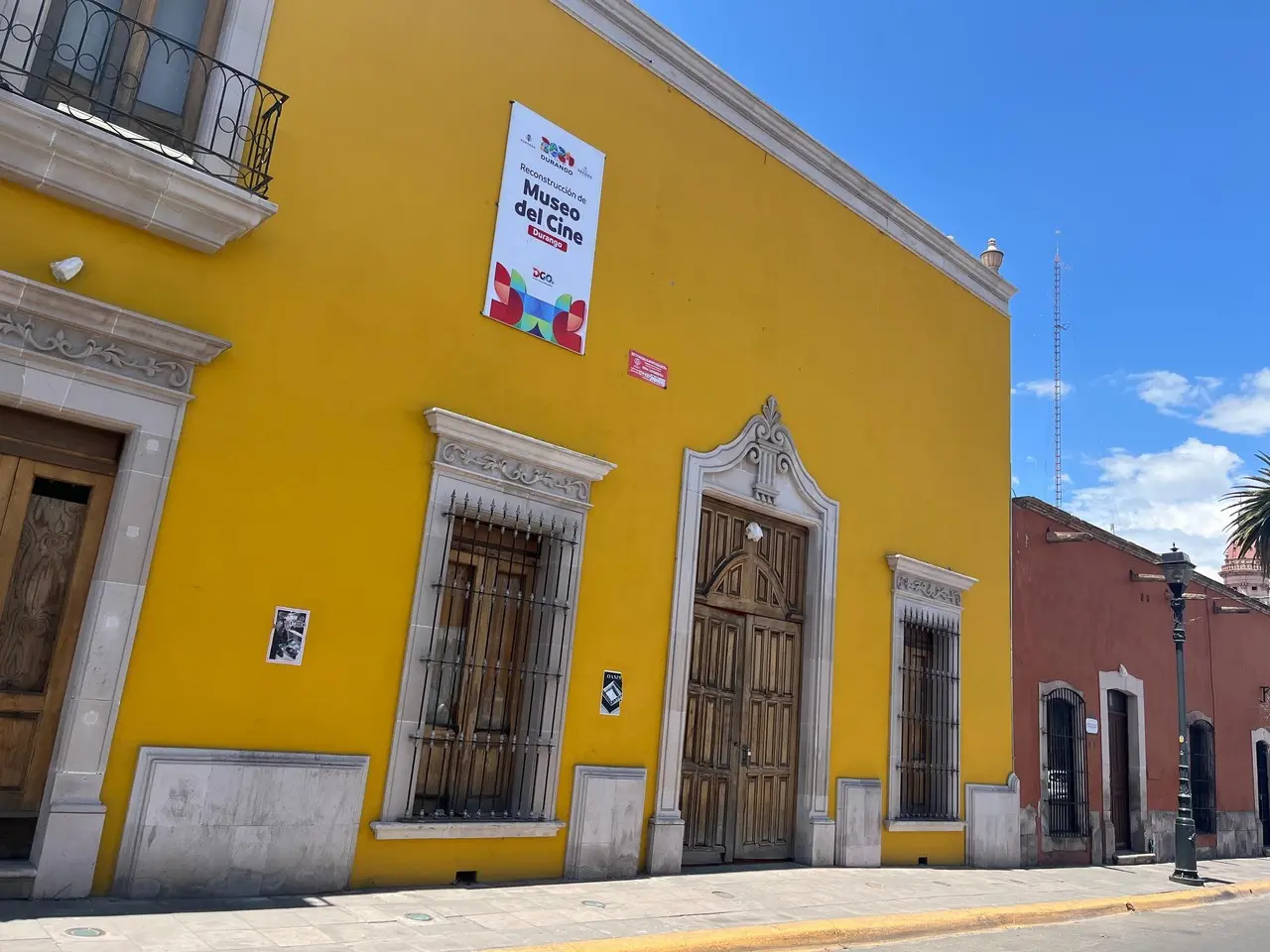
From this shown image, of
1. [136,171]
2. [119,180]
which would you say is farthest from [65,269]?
[136,171]

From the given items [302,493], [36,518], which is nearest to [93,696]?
[36,518]

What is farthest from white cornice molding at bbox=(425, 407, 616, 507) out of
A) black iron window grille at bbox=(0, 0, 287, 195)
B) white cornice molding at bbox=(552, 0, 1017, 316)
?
white cornice molding at bbox=(552, 0, 1017, 316)

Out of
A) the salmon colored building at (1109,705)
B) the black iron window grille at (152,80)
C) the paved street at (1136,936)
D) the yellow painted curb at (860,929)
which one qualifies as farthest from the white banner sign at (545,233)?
the salmon colored building at (1109,705)

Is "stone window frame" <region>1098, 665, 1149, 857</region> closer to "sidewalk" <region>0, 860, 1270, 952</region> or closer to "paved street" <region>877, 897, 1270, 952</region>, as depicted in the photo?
"paved street" <region>877, 897, 1270, 952</region>

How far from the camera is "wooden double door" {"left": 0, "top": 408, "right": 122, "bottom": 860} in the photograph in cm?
592

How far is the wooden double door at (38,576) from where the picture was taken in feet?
19.4

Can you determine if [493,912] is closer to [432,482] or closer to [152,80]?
[432,482]

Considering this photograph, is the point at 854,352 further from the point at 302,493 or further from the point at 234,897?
the point at 234,897

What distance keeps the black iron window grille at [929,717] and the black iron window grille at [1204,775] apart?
8616 millimetres

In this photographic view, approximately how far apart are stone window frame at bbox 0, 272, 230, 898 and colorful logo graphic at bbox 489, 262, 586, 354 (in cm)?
255

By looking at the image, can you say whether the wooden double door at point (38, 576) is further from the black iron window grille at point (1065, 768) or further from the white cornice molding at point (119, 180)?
the black iron window grille at point (1065, 768)

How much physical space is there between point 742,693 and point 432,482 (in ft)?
14.1

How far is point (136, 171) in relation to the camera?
609 cm

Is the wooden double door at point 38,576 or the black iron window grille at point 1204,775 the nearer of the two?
the wooden double door at point 38,576
